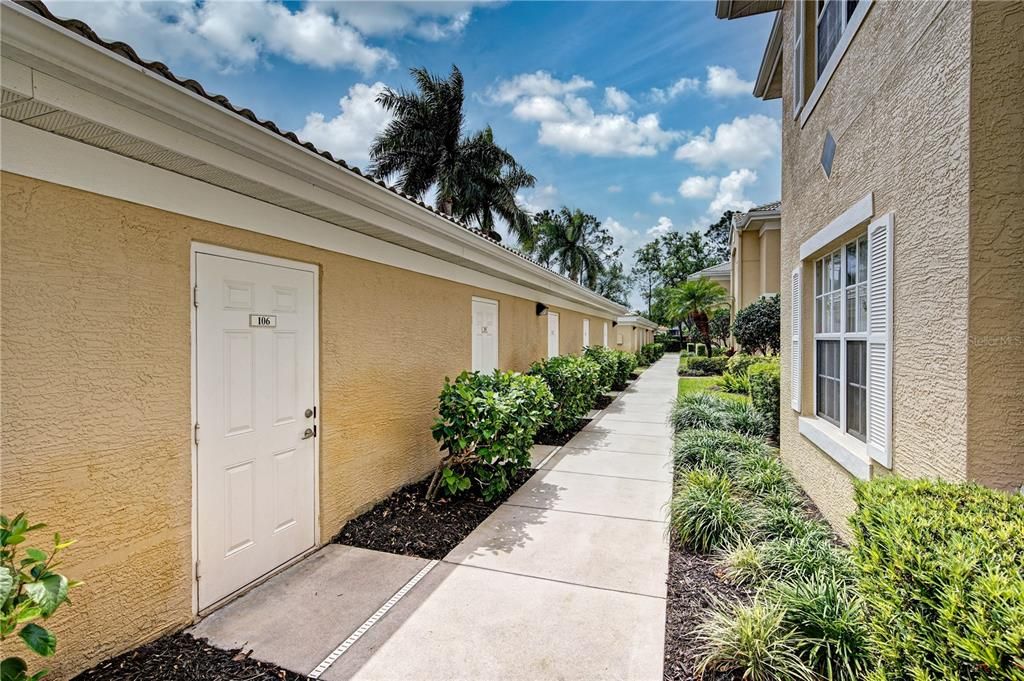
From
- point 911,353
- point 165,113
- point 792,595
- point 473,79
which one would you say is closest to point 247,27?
point 165,113

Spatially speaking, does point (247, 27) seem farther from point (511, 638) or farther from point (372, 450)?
point (511, 638)

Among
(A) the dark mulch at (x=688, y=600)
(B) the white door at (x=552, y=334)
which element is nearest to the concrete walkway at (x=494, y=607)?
(A) the dark mulch at (x=688, y=600)

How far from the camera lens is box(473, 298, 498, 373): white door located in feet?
26.9

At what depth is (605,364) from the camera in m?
14.7

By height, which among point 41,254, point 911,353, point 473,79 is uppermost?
point 473,79

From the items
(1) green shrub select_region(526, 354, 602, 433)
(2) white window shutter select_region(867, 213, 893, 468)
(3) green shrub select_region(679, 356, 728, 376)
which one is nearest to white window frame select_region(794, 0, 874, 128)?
(2) white window shutter select_region(867, 213, 893, 468)

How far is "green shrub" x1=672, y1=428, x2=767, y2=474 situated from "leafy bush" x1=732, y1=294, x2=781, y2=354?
849cm

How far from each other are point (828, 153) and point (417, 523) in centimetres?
551

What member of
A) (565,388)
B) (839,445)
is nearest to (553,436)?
(565,388)

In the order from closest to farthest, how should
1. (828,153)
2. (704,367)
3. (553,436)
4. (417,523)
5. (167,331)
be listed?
(167,331)
(828,153)
(417,523)
(553,436)
(704,367)

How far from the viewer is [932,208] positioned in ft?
9.53

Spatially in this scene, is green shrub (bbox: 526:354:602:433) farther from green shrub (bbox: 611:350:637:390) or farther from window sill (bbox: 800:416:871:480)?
green shrub (bbox: 611:350:637:390)

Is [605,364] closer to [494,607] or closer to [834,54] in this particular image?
[834,54]

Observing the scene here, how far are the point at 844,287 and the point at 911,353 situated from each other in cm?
170
